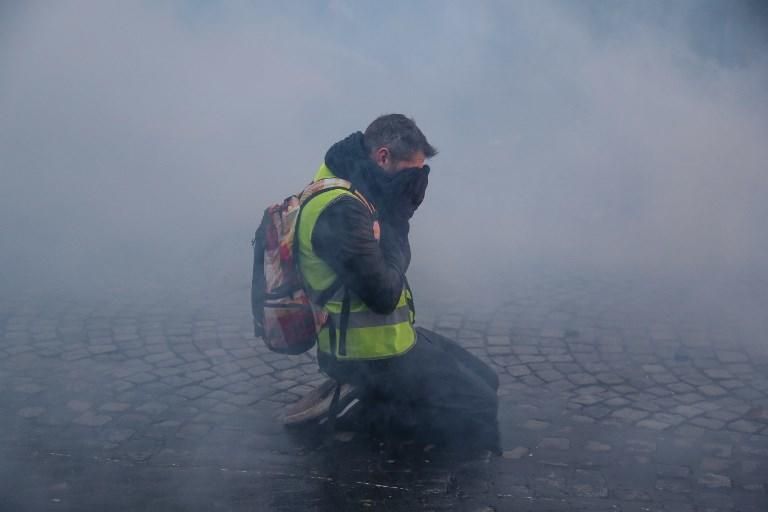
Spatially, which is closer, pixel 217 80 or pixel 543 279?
pixel 543 279

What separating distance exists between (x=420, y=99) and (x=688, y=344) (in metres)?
3.10

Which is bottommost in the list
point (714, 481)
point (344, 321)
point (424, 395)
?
point (714, 481)

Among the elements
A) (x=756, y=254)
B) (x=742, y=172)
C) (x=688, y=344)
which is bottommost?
(x=688, y=344)

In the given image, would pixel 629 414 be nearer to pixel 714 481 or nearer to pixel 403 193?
pixel 714 481

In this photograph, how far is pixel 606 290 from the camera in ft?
17.1

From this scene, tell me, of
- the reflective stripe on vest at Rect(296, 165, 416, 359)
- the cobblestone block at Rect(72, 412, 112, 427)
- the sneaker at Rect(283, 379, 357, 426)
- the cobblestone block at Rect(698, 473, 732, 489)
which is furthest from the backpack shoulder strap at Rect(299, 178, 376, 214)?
the cobblestone block at Rect(698, 473, 732, 489)

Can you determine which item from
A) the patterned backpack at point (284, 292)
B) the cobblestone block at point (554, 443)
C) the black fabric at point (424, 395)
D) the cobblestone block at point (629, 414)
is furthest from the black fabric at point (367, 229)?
the cobblestone block at point (629, 414)

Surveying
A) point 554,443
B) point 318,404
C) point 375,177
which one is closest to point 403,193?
point 375,177

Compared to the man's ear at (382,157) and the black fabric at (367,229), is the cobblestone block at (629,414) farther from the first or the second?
the man's ear at (382,157)

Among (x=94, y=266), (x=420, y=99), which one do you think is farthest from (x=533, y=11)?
(x=94, y=266)

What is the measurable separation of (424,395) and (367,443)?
0.34 m

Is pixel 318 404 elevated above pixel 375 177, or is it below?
below

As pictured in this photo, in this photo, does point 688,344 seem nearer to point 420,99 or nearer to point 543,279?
point 543,279

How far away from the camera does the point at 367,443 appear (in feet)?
10.7
